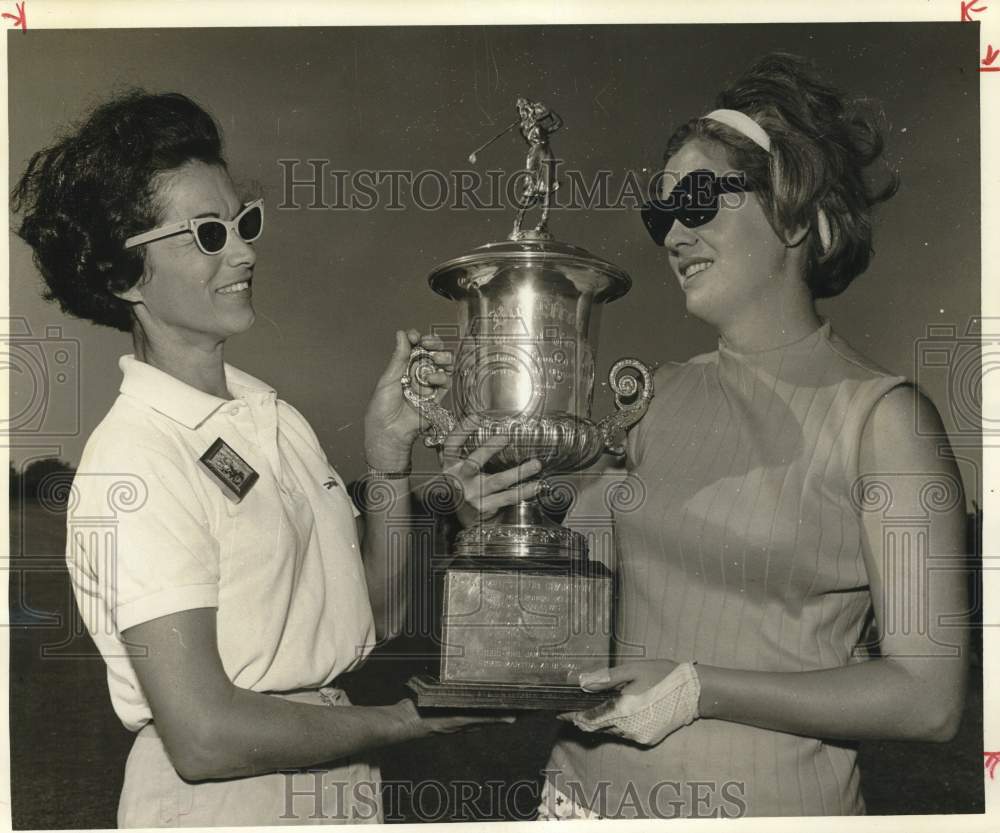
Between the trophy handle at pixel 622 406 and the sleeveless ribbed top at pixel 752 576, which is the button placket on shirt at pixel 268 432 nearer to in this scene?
the trophy handle at pixel 622 406

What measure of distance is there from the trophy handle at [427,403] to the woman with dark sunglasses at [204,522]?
0.17 ft

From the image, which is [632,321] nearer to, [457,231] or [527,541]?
[457,231]

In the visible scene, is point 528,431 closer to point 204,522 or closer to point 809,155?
point 204,522

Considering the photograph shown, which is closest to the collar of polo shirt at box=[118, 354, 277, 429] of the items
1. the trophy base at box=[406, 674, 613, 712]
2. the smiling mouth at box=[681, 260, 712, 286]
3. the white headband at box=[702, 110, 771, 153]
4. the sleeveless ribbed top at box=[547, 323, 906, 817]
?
the trophy base at box=[406, 674, 613, 712]

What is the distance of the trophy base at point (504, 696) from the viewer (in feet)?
10.4

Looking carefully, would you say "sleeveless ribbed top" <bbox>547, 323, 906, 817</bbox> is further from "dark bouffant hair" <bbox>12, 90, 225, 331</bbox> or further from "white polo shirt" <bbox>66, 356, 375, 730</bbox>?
"dark bouffant hair" <bbox>12, 90, 225, 331</bbox>

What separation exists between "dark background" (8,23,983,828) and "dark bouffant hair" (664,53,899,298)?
0.08 metres

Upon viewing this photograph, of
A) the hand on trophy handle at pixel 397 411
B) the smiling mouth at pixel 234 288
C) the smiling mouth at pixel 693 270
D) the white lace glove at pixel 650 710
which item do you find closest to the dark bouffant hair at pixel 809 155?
the smiling mouth at pixel 693 270

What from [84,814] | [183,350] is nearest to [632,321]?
[183,350]

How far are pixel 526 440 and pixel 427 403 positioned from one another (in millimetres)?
312

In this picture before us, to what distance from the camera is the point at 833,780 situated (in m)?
3.40

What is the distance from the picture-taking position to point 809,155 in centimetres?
349

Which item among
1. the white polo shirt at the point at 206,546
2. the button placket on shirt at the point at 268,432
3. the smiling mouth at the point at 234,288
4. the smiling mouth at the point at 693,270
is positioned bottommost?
the white polo shirt at the point at 206,546

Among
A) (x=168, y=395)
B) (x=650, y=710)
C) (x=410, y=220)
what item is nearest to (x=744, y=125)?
(x=410, y=220)
